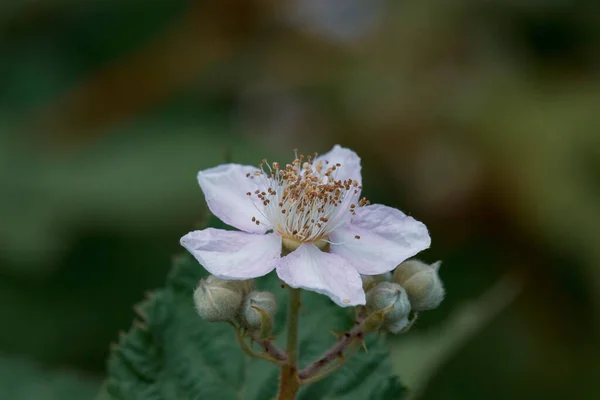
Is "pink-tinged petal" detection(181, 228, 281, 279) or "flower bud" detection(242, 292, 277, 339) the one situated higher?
"pink-tinged petal" detection(181, 228, 281, 279)

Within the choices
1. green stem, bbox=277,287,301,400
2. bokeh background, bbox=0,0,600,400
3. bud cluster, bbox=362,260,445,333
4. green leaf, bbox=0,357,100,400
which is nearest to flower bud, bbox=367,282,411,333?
bud cluster, bbox=362,260,445,333

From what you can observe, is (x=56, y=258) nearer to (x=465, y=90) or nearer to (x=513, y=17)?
(x=465, y=90)

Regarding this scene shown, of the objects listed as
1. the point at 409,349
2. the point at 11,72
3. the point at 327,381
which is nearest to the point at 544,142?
the point at 409,349

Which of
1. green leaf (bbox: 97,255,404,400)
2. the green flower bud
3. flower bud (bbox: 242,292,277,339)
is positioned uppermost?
the green flower bud

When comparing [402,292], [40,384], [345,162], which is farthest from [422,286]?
[40,384]

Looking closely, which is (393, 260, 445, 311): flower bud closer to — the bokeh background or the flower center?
the flower center

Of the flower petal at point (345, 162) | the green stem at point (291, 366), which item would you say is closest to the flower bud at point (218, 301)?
the green stem at point (291, 366)

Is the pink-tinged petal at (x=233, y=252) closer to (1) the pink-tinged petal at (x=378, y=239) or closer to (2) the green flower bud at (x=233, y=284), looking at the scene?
(2) the green flower bud at (x=233, y=284)
